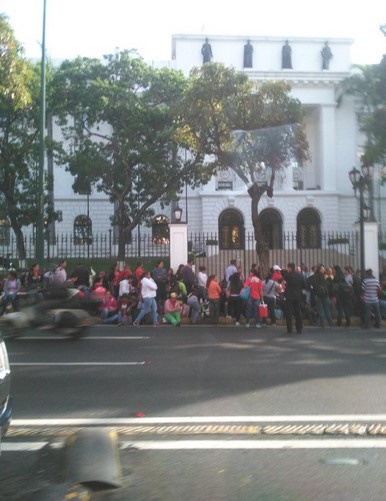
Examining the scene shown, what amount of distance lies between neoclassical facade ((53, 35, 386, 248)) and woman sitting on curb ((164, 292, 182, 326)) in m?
27.3

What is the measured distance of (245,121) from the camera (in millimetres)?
21141

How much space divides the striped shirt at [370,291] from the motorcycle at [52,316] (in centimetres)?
745

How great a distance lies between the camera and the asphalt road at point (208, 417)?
4215mm

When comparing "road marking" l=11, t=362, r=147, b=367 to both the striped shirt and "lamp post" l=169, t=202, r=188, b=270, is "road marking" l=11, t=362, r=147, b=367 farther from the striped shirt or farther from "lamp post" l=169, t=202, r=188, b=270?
"lamp post" l=169, t=202, r=188, b=270

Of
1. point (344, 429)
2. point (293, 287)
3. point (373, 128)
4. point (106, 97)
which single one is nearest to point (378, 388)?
point (344, 429)

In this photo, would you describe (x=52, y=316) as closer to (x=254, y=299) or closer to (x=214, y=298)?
(x=214, y=298)

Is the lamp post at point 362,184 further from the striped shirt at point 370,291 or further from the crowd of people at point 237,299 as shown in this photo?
the striped shirt at point 370,291

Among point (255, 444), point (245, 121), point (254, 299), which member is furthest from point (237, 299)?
point (255, 444)

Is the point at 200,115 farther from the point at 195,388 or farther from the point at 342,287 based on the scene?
the point at 195,388

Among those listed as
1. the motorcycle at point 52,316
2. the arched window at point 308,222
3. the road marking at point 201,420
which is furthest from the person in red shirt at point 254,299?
the arched window at point 308,222

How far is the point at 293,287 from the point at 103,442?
8.87 m

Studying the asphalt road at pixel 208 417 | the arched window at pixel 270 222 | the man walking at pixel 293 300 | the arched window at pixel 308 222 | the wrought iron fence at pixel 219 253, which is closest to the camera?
the asphalt road at pixel 208 417

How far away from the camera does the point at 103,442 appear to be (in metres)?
4.86

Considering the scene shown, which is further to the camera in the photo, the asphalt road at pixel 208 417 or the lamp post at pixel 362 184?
the lamp post at pixel 362 184
